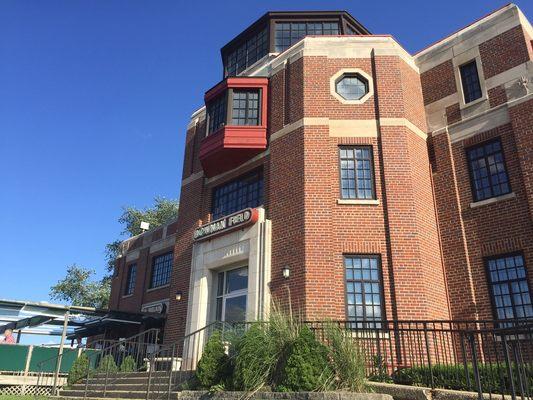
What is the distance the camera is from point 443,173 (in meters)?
15.0

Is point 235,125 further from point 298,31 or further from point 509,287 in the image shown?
point 509,287

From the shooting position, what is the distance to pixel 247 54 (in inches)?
869

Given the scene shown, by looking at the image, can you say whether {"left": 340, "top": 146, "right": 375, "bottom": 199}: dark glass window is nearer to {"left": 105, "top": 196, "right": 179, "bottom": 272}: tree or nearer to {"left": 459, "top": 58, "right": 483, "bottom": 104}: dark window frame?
{"left": 459, "top": 58, "right": 483, "bottom": 104}: dark window frame

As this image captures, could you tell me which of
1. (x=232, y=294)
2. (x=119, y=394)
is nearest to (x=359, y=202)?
(x=232, y=294)

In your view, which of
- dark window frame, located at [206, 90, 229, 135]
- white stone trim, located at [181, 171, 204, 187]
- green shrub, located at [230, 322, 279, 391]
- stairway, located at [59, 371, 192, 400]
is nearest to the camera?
green shrub, located at [230, 322, 279, 391]

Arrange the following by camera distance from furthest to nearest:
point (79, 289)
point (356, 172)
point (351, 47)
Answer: point (79, 289) < point (351, 47) < point (356, 172)

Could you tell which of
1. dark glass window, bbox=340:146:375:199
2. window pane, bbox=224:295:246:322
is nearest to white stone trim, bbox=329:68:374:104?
dark glass window, bbox=340:146:375:199

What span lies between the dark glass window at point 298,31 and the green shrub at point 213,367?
558 inches

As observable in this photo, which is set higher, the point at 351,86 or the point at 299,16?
the point at 299,16

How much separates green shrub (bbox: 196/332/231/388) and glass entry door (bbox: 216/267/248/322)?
4.37m

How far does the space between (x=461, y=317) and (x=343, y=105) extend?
7.35 meters

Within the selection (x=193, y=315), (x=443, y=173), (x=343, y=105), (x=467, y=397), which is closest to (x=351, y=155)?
(x=343, y=105)

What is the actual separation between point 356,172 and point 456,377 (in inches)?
292

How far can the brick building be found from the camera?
13102mm
